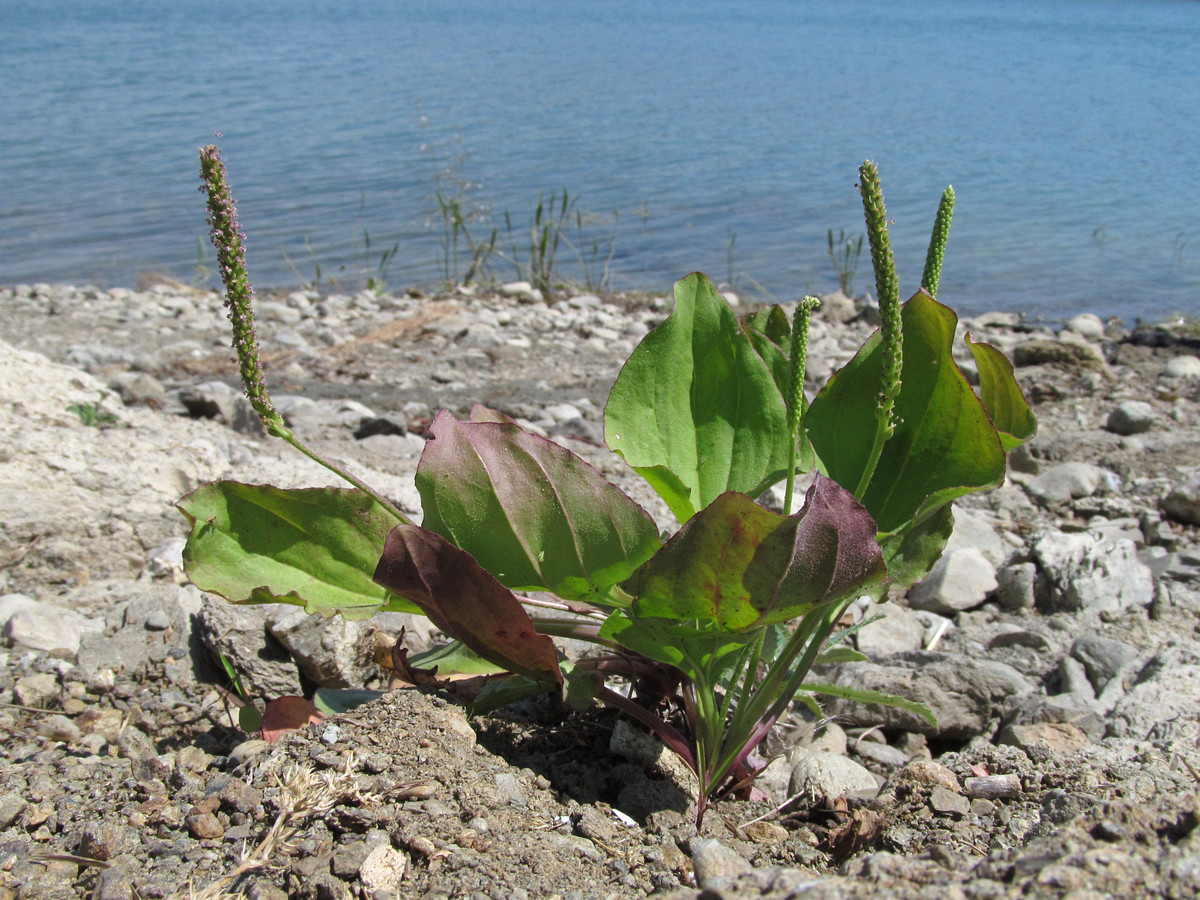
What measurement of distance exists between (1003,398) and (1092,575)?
141 cm

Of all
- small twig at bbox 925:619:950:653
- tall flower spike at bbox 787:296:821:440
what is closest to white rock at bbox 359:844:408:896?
tall flower spike at bbox 787:296:821:440

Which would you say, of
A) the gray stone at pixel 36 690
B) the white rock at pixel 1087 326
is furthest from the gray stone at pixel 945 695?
the white rock at pixel 1087 326

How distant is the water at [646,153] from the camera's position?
10.3 meters

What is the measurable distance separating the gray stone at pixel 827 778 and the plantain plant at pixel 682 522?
117 millimetres

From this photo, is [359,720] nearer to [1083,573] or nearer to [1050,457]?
[1083,573]

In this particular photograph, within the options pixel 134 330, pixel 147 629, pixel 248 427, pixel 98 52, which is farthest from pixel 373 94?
pixel 147 629

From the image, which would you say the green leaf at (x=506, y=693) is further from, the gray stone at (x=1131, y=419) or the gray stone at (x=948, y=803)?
the gray stone at (x=1131, y=419)

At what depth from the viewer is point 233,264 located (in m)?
1.45

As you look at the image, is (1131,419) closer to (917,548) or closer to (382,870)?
(917,548)

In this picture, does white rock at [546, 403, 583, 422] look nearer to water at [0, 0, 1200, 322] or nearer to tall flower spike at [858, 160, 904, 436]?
tall flower spike at [858, 160, 904, 436]

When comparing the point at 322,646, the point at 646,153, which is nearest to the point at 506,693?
the point at 322,646

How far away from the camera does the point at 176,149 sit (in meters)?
14.6

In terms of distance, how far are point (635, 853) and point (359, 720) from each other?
20.7 inches

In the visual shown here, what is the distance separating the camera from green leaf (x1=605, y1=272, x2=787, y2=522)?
75.8 inches
